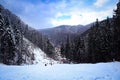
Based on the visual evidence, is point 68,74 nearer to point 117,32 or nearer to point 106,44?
point 117,32

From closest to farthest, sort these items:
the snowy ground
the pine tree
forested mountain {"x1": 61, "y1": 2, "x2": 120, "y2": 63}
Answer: the snowy ground
the pine tree
forested mountain {"x1": 61, "y1": 2, "x2": 120, "y2": 63}

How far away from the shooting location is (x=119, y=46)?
44.7m

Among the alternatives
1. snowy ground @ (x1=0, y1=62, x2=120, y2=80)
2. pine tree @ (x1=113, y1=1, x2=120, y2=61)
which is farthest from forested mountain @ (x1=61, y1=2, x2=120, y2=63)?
snowy ground @ (x1=0, y1=62, x2=120, y2=80)

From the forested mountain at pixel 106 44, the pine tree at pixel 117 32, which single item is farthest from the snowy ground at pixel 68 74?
the forested mountain at pixel 106 44

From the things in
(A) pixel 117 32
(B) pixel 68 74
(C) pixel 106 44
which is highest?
(A) pixel 117 32

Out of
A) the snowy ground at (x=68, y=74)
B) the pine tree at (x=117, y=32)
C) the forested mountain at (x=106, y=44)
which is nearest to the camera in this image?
the snowy ground at (x=68, y=74)

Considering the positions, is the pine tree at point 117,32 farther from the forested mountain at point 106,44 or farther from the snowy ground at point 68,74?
the snowy ground at point 68,74

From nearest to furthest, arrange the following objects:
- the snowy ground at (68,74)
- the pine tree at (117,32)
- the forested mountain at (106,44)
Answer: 1. the snowy ground at (68,74)
2. the pine tree at (117,32)
3. the forested mountain at (106,44)

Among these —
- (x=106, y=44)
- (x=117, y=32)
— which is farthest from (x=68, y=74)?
(x=106, y=44)

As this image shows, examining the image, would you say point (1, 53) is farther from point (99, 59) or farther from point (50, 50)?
point (50, 50)

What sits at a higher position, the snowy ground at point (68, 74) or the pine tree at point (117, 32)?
the pine tree at point (117, 32)

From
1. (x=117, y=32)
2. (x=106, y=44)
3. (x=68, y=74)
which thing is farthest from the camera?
(x=106, y=44)

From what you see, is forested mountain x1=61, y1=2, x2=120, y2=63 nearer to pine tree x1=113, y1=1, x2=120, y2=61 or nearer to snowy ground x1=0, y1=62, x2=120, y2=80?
pine tree x1=113, y1=1, x2=120, y2=61

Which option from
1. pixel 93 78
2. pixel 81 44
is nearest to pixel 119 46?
pixel 81 44
